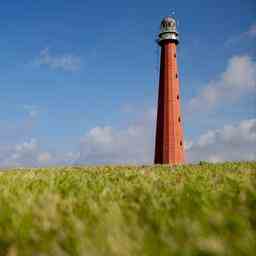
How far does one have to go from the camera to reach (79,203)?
3859mm

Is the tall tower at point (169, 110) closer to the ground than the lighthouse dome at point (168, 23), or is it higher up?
closer to the ground

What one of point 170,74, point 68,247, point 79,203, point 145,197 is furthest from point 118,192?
point 170,74

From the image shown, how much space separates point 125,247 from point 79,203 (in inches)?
76.5

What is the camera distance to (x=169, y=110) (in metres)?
48.5

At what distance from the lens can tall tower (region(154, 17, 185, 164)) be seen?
4700 cm

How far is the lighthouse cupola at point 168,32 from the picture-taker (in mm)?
53153

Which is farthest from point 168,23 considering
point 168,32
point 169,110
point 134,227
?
point 134,227

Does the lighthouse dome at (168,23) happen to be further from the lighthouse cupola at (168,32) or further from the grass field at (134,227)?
the grass field at (134,227)

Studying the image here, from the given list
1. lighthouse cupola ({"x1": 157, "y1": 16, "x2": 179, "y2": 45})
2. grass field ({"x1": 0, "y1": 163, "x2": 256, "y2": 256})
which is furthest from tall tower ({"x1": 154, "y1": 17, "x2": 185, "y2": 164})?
grass field ({"x1": 0, "y1": 163, "x2": 256, "y2": 256})

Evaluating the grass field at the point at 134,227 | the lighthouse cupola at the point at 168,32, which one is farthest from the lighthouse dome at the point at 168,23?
the grass field at the point at 134,227

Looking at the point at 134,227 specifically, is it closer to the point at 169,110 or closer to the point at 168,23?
the point at 169,110

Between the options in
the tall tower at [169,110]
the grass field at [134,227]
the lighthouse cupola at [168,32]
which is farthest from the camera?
the lighthouse cupola at [168,32]

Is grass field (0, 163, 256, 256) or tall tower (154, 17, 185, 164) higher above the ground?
tall tower (154, 17, 185, 164)

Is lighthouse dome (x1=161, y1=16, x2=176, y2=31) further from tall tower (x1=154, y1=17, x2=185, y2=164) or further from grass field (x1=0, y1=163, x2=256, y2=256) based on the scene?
grass field (x1=0, y1=163, x2=256, y2=256)
